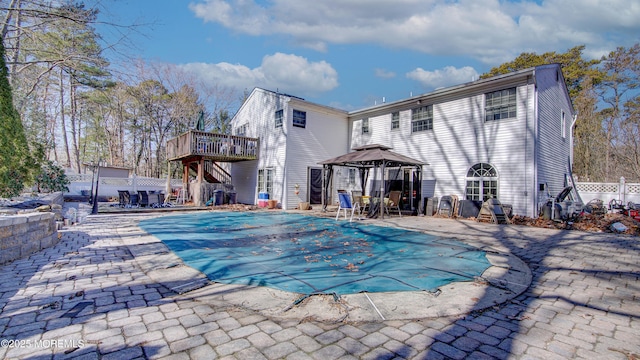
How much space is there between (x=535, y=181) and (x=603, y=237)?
3087 mm

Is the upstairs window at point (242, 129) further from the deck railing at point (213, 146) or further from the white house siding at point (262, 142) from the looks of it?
the deck railing at point (213, 146)

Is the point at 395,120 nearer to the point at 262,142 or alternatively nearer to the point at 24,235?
the point at 262,142

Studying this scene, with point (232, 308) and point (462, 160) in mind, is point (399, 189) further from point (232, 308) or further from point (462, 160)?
point (232, 308)

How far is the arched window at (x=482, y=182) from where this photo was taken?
10344 mm

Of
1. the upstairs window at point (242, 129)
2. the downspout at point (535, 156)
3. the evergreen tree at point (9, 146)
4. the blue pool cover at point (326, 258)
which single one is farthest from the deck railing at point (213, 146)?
the downspout at point (535, 156)

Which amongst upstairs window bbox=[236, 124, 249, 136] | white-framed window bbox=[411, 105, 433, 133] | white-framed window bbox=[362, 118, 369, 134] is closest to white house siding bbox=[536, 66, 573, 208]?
white-framed window bbox=[411, 105, 433, 133]

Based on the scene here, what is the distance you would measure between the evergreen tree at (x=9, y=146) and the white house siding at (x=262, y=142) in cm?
936

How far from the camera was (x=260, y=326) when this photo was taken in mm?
2238

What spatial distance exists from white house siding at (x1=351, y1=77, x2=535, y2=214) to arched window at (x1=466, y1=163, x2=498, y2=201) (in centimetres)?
17

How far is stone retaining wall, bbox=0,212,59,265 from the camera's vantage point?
12.5 feet

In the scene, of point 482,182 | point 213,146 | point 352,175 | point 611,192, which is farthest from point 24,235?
point 611,192

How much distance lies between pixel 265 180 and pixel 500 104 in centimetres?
1083

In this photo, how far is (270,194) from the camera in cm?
1466

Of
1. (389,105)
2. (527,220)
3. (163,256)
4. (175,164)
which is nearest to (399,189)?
(389,105)
